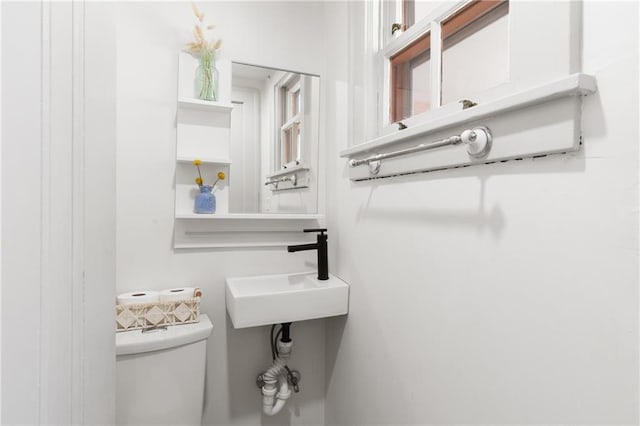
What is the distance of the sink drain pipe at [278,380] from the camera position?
1.40 metres

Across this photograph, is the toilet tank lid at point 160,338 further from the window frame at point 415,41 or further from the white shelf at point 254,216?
the window frame at point 415,41

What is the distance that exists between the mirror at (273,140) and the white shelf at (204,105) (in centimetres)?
6

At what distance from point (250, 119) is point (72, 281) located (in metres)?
1.16

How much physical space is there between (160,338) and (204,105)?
35.1 inches

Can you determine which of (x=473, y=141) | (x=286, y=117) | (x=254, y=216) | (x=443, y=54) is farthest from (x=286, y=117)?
(x=473, y=141)

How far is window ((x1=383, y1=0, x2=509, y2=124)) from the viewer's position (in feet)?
2.82

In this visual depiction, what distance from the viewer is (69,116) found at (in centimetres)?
38

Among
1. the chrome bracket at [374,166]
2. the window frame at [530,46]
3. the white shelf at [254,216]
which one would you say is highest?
the window frame at [530,46]

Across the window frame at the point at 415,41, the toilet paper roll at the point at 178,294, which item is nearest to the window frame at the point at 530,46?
the window frame at the point at 415,41

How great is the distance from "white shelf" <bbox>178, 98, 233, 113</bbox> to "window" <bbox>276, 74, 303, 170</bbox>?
0.24 metres

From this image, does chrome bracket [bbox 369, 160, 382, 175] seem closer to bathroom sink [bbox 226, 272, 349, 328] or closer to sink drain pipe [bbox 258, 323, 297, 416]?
bathroom sink [bbox 226, 272, 349, 328]

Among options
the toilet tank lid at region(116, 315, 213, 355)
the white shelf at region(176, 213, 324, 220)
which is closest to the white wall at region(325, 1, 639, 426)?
the white shelf at region(176, 213, 324, 220)

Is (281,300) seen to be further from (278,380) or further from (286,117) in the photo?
(286,117)

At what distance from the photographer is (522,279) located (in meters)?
0.65
